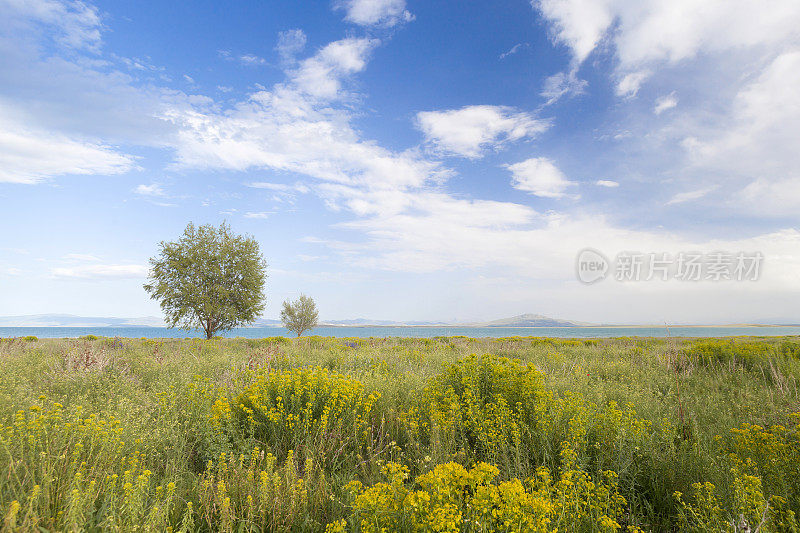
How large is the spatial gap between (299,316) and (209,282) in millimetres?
26813

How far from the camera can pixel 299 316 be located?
2221 inches

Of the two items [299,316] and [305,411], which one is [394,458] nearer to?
[305,411]

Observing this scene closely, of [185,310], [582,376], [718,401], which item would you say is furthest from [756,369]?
[185,310]

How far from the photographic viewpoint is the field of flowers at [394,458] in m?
2.41

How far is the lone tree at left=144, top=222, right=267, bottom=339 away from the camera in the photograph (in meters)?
29.2

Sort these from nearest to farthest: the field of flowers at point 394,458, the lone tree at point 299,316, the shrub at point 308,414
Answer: the field of flowers at point 394,458 < the shrub at point 308,414 < the lone tree at point 299,316

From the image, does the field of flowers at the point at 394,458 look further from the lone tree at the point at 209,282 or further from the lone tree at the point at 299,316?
the lone tree at the point at 299,316

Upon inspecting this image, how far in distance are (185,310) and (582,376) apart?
1182 inches

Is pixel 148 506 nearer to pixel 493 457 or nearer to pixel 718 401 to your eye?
pixel 493 457

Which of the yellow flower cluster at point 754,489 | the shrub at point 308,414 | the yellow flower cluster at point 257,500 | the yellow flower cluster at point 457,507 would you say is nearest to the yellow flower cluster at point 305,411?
the shrub at point 308,414

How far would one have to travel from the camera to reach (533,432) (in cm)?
419

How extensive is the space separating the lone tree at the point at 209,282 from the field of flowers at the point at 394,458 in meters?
24.7

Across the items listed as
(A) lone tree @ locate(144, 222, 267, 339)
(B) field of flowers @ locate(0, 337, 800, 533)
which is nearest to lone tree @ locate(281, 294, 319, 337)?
(A) lone tree @ locate(144, 222, 267, 339)

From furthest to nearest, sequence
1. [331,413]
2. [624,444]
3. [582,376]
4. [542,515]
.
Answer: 1. [582,376]
2. [331,413]
3. [624,444]
4. [542,515]
